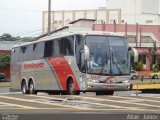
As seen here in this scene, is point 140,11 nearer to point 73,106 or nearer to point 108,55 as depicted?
point 108,55

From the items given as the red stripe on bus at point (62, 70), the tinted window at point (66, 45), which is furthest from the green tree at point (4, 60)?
the tinted window at point (66, 45)

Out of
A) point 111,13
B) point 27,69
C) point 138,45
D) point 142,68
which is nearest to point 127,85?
point 27,69

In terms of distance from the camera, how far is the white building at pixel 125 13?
332 ft

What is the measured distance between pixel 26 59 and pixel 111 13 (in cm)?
8412

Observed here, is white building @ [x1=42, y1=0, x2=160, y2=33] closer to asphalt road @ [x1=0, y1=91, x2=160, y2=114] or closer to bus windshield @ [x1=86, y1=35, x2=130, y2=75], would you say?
bus windshield @ [x1=86, y1=35, x2=130, y2=75]

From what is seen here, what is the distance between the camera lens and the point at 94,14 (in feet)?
375

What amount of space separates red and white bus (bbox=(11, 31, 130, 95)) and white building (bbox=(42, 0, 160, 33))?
73753 mm

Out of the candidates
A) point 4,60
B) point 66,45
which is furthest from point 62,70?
point 4,60

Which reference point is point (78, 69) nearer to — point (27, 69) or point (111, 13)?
point (27, 69)

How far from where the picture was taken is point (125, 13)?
348ft

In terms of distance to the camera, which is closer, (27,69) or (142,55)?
(27,69)

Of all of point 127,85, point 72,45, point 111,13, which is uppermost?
point 111,13

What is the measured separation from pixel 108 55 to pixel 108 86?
143cm

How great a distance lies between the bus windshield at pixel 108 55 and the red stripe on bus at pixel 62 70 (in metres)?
1.29
